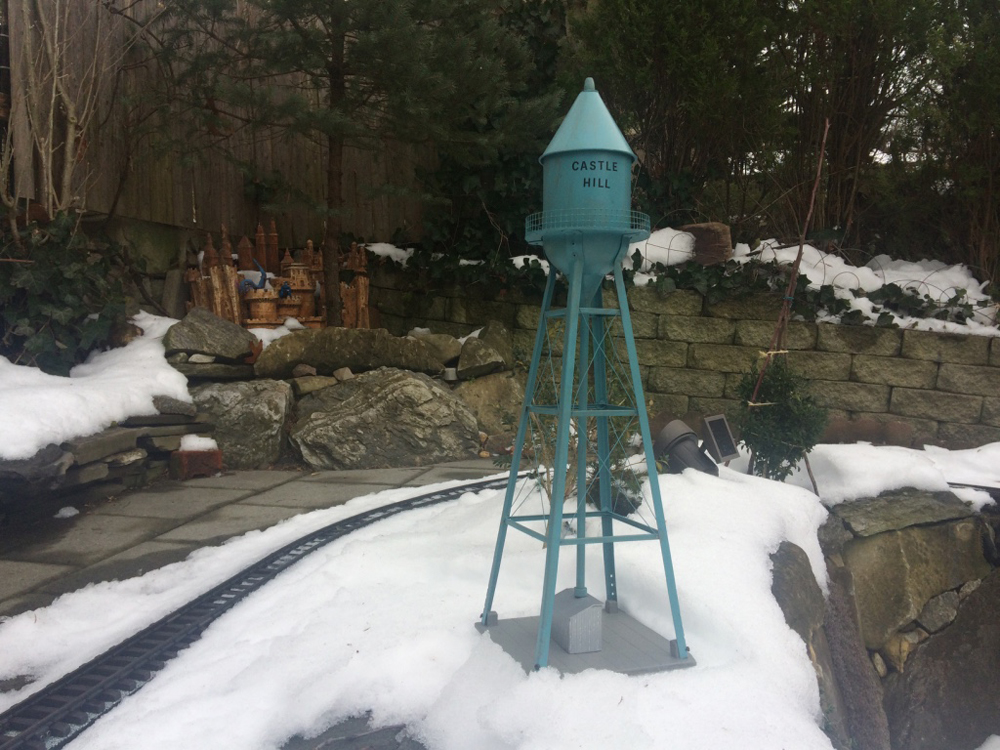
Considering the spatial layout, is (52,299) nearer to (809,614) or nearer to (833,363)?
(809,614)

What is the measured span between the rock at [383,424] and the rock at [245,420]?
164 mm

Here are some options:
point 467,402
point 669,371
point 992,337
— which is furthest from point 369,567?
point 992,337

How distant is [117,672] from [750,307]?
543 centimetres

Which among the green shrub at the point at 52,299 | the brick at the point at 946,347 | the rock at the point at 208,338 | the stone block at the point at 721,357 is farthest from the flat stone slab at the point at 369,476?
the brick at the point at 946,347

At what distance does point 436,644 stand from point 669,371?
4.51 metres

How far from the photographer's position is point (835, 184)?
21.9 ft

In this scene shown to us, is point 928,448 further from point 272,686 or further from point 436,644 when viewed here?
point 272,686

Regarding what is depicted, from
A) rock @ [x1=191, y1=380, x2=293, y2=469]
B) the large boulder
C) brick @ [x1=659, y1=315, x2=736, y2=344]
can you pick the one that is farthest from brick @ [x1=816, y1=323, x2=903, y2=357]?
rock @ [x1=191, y1=380, x2=293, y2=469]

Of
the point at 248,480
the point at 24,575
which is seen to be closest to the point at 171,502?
the point at 248,480

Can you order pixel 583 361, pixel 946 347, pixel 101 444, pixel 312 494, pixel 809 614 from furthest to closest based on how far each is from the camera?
1. pixel 946 347
2. pixel 312 494
3. pixel 101 444
4. pixel 809 614
5. pixel 583 361

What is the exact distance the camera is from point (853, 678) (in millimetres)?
3391

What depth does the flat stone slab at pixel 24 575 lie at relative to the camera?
304 centimetres

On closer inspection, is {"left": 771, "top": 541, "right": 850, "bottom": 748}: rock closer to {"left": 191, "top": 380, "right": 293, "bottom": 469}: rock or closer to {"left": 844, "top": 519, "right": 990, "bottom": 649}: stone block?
{"left": 844, "top": 519, "right": 990, "bottom": 649}: stone block

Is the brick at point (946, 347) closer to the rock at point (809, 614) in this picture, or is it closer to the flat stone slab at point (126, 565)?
the rock at point (809, 614)
